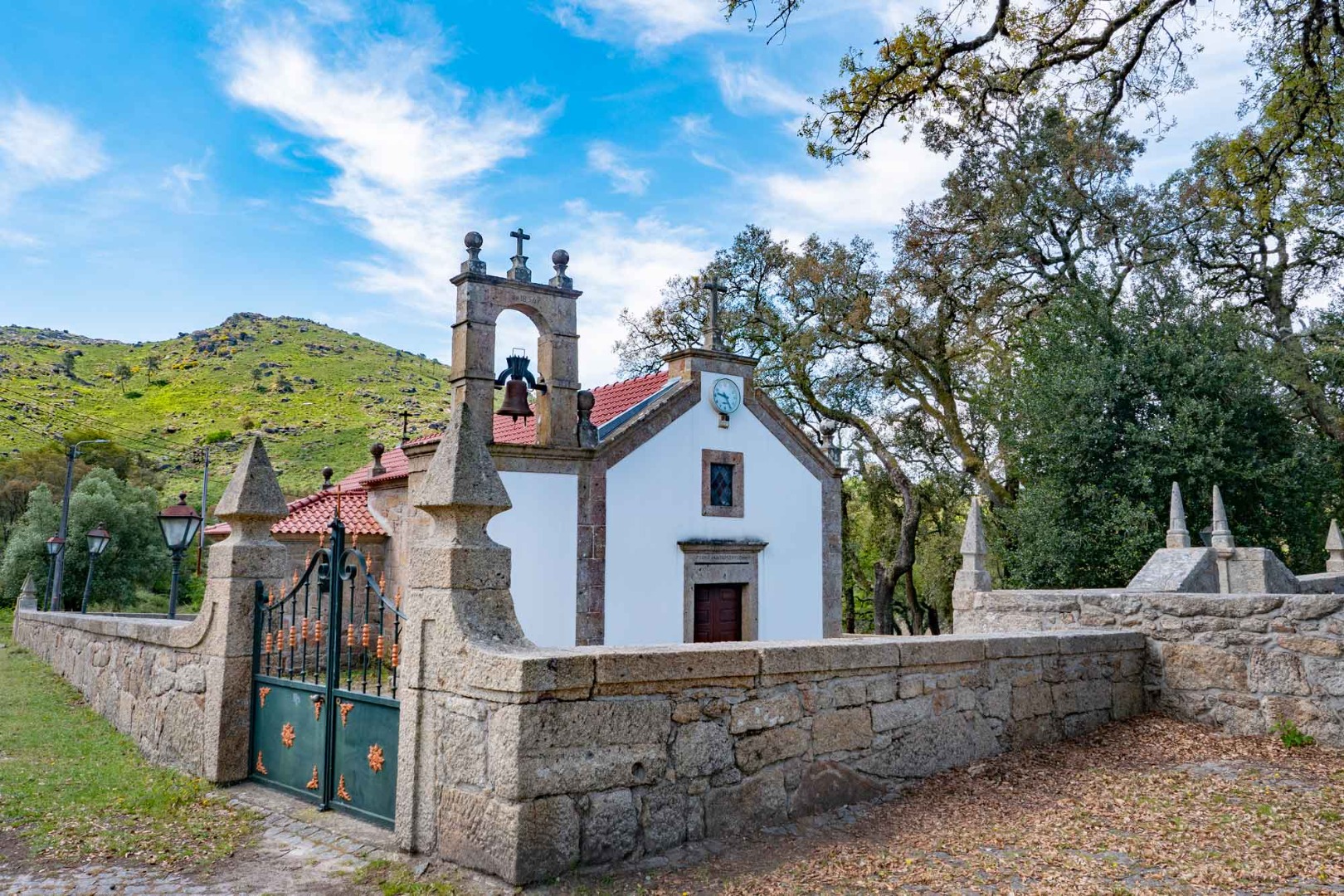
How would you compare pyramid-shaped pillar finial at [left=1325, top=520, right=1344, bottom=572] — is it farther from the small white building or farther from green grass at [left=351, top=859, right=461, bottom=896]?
green grass at [left=351, top=859, right=461, bottom=896]

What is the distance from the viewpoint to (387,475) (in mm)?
16812

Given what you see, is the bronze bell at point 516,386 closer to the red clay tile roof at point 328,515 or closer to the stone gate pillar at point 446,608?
the red clay tile roof at point 328,515

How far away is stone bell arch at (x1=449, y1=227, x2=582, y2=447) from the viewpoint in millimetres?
13867

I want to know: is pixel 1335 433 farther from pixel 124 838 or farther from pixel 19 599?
pixel 19 599

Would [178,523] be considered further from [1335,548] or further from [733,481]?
[1335,548]

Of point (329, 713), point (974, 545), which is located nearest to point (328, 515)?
point (974, 545)

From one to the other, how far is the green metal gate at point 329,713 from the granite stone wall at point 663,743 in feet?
1.77

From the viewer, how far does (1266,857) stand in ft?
14.0

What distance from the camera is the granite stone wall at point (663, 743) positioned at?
4.14 m

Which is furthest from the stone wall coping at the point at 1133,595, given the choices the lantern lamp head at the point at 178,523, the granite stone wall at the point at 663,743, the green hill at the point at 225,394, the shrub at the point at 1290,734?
the green hill at the point at 225,394

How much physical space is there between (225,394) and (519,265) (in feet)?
145

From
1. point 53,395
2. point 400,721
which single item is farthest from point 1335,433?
point 53,395

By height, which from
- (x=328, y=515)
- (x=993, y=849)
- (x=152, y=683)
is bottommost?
(x=993, y=849)

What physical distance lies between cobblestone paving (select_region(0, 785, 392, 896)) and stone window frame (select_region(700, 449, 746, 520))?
11040 mm
